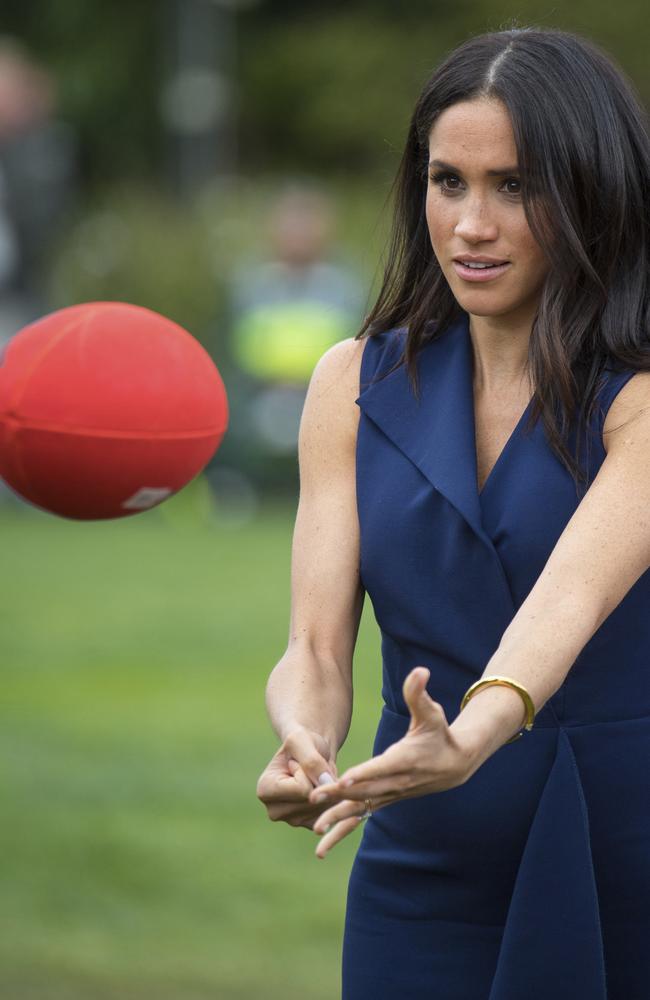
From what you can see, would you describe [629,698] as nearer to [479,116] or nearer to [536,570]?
[536,570]

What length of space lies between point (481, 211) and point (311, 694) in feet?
2.73

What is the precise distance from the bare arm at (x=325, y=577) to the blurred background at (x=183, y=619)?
1.52 feet

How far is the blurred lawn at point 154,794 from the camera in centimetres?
577

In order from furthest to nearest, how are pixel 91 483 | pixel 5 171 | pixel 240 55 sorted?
1. pixel 240 55
2. pixel 5 171
3. pixel 91 483

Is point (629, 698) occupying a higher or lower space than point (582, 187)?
lower

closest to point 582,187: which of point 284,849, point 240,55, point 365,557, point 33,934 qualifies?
point 365,557

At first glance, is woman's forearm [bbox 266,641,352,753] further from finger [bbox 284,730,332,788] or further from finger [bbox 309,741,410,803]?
finger [bbox 309,741,410,803]

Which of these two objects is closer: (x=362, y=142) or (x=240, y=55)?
(x=362, y=142)

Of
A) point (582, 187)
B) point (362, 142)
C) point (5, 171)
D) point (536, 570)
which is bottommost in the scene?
point (362, 142)

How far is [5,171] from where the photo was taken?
1845cm

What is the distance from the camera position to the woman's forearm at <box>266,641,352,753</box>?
3.06 meters

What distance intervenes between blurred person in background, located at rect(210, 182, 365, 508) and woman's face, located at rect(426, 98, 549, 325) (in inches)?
489

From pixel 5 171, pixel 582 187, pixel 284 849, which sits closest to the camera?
pixel 582 187

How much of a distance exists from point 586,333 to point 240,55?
39.7 m
